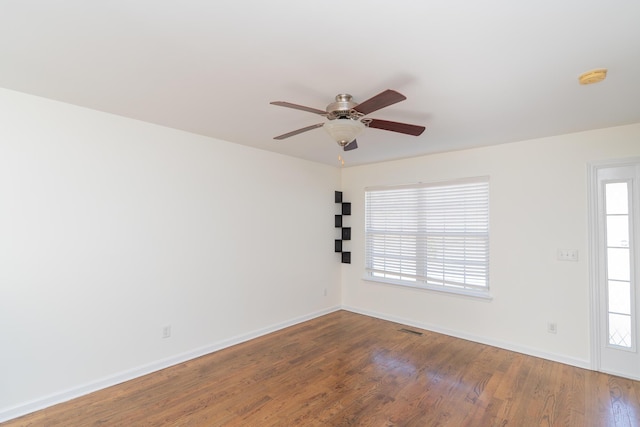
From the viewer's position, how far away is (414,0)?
129 centimetres

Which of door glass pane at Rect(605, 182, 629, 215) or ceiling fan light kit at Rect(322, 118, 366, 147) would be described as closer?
ceiling fan light kit at Rect(322, 118, 366, 147)

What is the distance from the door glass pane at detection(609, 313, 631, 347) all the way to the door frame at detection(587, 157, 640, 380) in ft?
0.28

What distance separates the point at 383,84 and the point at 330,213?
10.2 feet

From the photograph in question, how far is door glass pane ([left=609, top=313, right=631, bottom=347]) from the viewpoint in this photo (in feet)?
9.59

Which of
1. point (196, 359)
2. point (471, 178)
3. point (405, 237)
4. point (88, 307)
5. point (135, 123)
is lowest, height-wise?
point (196, 359)

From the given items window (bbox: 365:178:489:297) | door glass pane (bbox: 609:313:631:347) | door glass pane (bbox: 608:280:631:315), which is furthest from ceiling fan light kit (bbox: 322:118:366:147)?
door glass pane (bbox: 609:313:631:347)

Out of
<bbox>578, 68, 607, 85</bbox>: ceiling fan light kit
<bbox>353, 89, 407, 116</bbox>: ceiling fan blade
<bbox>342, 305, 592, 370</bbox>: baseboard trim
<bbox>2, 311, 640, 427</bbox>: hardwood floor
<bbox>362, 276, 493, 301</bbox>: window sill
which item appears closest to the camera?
<bbox>353, 89, 407, 116</bbox>: ceiling fan blade

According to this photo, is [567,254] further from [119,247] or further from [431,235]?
[119,247]

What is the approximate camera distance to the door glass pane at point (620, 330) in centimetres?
292

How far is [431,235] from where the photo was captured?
4258 mm

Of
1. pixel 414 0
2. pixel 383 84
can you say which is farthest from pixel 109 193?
pixel 414 0

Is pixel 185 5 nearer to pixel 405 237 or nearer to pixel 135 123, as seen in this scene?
pixel 135 123

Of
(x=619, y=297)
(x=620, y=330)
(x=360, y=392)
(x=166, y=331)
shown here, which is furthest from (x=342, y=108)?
(x=620, y=330)

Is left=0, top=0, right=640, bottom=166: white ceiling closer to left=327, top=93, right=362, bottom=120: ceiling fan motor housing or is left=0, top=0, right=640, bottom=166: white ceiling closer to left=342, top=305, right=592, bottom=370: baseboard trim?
left=327, top=93, right=362, bottom=120: ceiling fan motor housing
